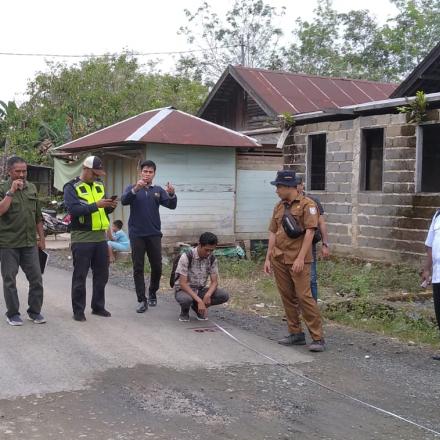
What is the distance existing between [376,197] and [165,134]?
15.5 feet

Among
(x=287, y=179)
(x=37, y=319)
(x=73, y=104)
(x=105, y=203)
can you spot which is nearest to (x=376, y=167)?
(x=287, y=179)

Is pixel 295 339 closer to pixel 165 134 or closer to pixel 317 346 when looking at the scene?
pixel 317 346

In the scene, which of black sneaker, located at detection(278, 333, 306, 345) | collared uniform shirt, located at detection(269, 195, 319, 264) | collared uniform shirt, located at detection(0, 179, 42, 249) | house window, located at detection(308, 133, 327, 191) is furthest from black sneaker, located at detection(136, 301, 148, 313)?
house window, located at detection(308, 133, 327, 191)

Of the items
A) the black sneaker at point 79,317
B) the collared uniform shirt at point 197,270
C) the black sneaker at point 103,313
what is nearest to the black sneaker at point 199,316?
the collared uniform shirt at point 197,270

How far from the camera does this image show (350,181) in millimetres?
12523

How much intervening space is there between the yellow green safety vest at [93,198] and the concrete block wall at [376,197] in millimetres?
5950

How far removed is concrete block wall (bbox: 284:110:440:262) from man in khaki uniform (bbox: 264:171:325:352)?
517 cm

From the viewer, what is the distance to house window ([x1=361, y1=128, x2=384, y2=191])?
12.2 meters

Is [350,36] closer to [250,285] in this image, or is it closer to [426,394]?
[250,285]

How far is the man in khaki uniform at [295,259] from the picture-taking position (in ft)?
20.2

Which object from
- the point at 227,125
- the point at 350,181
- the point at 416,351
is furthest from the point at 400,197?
the point at 227,125

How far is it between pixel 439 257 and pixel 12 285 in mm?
4447

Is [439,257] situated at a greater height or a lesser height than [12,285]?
greater

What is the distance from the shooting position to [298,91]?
17266 millimetres
